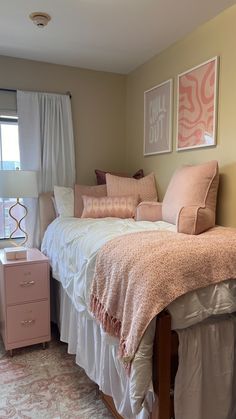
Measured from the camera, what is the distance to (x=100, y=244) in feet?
5.51

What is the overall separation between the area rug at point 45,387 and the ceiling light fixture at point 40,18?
2.32 m

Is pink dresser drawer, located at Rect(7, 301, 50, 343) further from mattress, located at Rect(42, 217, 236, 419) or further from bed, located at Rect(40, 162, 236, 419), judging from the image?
bed, located at Rect(40, 162, 236, 419)

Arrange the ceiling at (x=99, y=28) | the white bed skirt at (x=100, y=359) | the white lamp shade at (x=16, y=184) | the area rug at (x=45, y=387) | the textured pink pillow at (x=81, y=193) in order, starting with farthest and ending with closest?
the textured pink pillow at (x=81, y=193) < the white lamp shade at (x=16, y=184) < the ceiling at (x=99, y=28) < the area rug at (x=45, y=387) < the white bed skirt at (x=100, y=359)

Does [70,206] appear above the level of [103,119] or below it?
below

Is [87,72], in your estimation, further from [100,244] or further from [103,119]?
[100,244]

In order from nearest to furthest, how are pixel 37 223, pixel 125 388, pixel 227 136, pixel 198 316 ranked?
pixel 198 316, pixel 125 388, pixel 227 136, pixel 37 223

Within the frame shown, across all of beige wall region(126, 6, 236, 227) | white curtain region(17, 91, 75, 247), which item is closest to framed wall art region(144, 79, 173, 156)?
beige wall region(126, 6, 236, 227)

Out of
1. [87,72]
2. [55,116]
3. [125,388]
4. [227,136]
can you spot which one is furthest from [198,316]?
[87,72]

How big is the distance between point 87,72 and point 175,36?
3.39 feet

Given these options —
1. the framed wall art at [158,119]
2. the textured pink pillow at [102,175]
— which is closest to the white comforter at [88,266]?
the textured pink pillow at [102,175]

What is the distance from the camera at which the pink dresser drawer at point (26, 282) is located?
2.19m

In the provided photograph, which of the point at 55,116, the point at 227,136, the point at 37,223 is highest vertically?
the point at 55,116

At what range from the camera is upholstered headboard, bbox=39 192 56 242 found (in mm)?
2859

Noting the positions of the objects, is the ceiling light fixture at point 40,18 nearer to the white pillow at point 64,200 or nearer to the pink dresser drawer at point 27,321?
the white pillow at point 64,200
